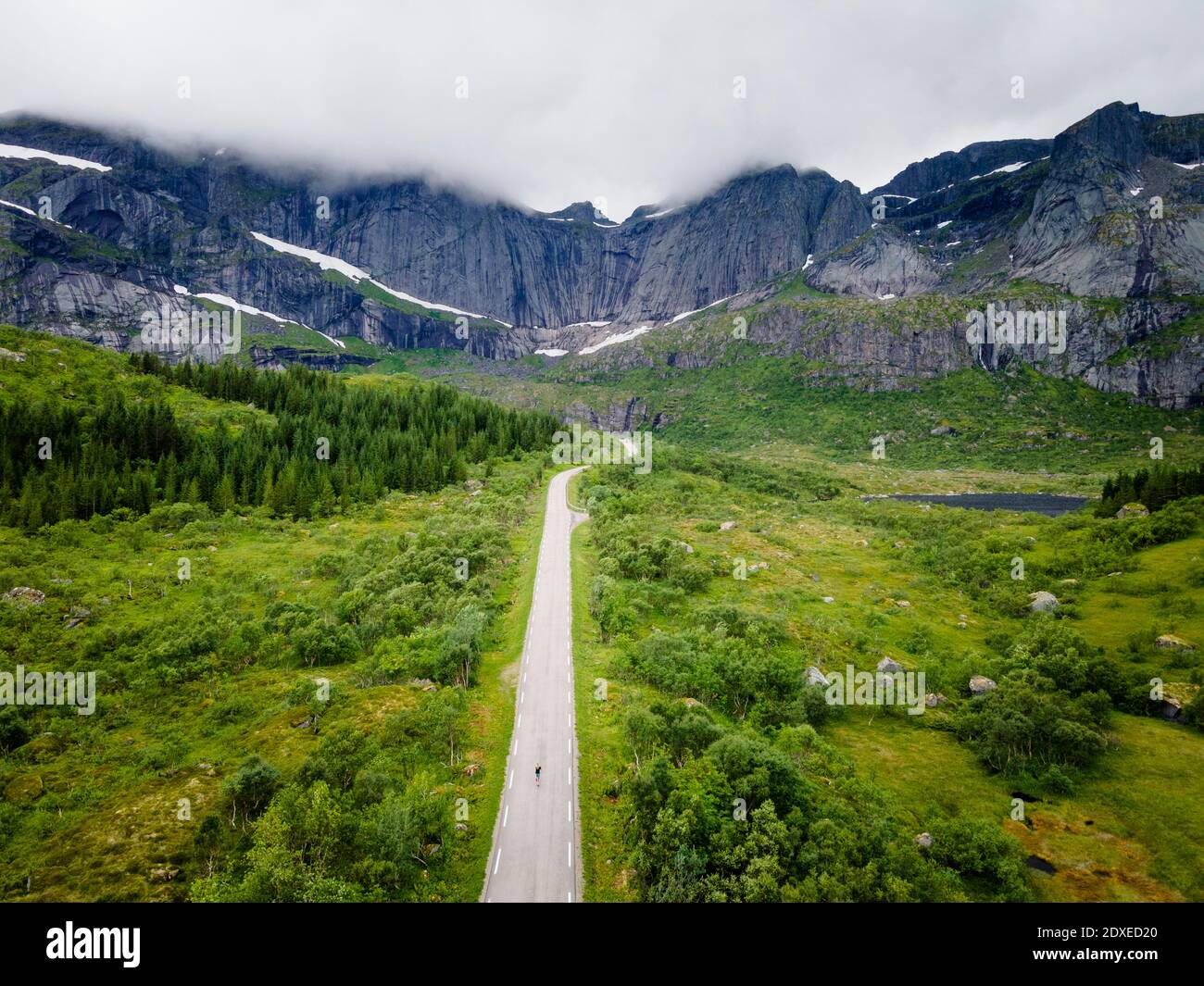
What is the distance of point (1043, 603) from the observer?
59781mm

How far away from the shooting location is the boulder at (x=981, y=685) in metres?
43.9

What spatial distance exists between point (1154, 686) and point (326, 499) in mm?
98928

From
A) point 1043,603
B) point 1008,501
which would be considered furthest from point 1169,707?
point 1008,501

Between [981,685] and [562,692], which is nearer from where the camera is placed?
[562,692]

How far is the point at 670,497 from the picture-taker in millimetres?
104125

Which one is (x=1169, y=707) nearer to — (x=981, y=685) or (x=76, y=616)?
(x=981, y=685)

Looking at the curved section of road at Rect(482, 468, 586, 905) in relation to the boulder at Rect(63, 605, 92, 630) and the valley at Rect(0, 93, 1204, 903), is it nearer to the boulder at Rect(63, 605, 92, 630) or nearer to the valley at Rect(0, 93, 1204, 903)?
the valley at Rect(0, 93, 1204, 903)

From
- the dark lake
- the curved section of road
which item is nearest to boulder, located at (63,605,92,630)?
the curved section of road

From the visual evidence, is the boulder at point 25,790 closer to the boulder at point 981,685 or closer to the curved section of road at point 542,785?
the curved section of road at point 542,785

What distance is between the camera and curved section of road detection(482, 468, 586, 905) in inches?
920

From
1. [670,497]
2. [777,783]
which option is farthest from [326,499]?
[777,783]

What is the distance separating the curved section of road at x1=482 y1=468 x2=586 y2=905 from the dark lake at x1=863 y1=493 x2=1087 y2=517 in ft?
368

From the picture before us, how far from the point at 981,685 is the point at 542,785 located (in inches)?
1492
